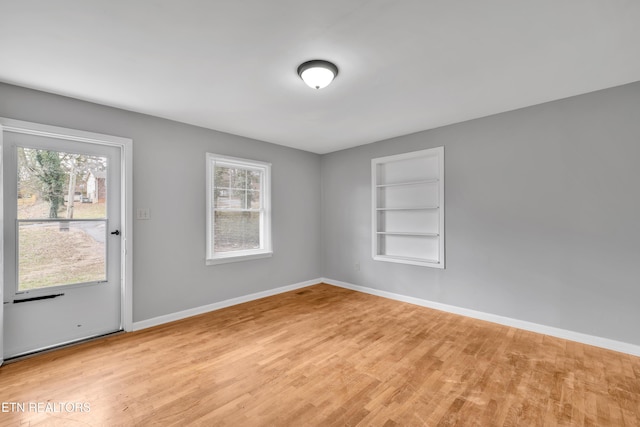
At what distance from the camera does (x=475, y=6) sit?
5.38 ft

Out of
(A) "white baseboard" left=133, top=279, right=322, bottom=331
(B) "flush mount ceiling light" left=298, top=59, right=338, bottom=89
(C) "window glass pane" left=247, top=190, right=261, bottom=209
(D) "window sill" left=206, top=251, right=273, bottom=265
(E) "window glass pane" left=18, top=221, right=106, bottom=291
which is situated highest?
(B) "flush mount ceiling light" left=298, top=59, right=338, bottom=89

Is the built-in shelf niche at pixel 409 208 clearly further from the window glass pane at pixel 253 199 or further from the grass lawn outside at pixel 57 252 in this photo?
the grass lawn outside at pixel 57 252

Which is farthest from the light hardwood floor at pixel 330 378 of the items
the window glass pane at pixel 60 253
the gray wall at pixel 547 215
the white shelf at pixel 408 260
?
the white shelf at pixel 408 260

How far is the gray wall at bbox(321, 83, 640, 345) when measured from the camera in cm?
265

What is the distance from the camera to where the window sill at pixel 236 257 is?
12.8 feet

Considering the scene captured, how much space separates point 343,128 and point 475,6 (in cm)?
233

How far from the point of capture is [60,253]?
2.80m

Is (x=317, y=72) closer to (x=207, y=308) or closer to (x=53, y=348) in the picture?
(x=207, y=308)

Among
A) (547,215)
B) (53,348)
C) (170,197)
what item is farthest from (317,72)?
(53,348)

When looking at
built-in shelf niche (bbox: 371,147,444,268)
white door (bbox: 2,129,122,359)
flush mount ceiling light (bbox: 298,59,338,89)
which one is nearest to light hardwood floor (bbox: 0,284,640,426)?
white door (bbox: 2,129,122,359)

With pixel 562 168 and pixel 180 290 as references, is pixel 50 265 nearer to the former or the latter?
pixel 180 290

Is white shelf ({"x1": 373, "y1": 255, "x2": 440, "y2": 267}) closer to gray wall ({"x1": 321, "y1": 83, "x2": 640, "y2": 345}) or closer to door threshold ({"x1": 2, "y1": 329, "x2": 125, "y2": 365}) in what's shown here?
gray wall ({"x1": 321, "y1": 83, "x2": 640, "y2": 345})

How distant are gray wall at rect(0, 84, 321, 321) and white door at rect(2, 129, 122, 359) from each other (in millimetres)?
212

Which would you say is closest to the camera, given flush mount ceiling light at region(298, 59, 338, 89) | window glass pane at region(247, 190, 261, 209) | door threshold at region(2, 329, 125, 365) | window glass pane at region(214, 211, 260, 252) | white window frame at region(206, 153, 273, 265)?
flush mount ceiling light at region(298, 59, 338, 89)
